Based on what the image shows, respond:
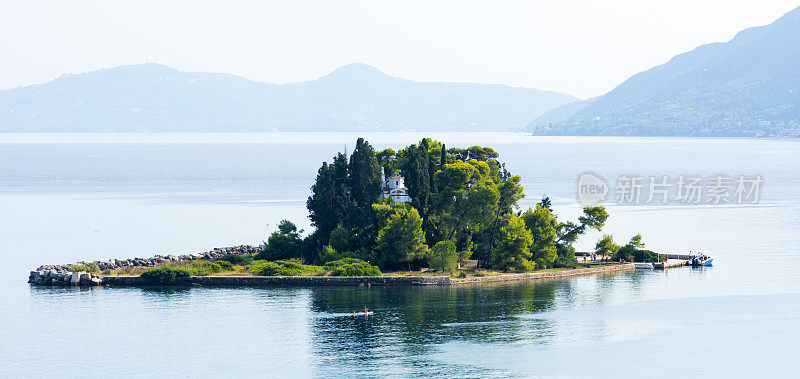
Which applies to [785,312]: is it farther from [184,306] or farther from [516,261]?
[184,306]

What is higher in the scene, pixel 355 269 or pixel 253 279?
pixel 355 269

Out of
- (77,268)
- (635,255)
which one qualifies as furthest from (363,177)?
(635,255)

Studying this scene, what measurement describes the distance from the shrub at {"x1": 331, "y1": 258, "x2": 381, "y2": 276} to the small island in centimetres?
13

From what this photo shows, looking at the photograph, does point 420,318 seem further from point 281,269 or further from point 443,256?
point 281,269

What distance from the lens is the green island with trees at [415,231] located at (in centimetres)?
10900

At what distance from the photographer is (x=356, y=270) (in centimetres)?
10669

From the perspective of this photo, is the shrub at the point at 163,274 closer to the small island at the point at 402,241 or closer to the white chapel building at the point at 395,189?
the small island at the point at 402,241

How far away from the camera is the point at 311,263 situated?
115m

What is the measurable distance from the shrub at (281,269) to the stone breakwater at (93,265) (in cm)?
1471

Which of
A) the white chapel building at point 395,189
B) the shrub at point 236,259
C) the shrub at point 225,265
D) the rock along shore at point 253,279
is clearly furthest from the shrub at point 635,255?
the shrub at point 225,265

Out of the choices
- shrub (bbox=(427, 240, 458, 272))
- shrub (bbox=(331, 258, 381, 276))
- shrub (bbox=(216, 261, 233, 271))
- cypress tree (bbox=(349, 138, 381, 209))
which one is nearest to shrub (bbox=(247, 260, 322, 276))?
shrub (bbox=(216, 261, 233, 271))

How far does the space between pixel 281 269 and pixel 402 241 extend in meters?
14.6

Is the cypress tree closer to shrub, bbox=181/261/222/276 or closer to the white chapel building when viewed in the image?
the white chapel building

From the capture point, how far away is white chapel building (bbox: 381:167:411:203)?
395 feet
